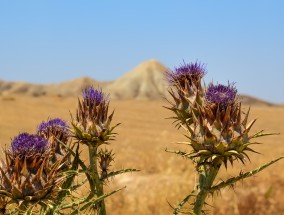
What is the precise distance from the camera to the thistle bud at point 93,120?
4.95 m

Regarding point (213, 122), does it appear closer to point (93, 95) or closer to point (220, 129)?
point (220, 129)

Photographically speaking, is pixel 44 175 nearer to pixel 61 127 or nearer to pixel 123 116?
pixel 61 127

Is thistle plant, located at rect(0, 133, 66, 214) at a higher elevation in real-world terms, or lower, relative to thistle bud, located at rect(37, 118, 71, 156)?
lower

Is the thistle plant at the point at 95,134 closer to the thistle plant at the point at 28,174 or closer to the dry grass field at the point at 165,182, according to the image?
the dry grass field at the point at 165,182

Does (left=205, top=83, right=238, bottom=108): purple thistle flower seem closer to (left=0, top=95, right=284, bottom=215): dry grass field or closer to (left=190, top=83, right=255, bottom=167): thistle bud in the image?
(left=190, top=83, right=255, bottom=167): thistle bud

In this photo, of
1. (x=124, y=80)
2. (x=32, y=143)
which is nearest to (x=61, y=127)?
(x=32, y=143)

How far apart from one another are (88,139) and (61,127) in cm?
33

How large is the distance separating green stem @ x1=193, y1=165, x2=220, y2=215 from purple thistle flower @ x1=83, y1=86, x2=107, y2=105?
1369mm

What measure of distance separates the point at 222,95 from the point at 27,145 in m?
1.82

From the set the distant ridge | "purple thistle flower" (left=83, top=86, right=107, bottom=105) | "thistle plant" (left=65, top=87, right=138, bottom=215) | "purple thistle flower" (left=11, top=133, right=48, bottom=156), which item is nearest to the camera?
"purple thistle flower" (left=11, top=133, right=48, bottom=156)

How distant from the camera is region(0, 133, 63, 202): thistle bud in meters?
4.15

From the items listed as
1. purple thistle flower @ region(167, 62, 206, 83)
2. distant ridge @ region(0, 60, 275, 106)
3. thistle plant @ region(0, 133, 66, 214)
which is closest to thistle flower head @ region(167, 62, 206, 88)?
purple thistle flower @ region(167, 62, 206, 83)

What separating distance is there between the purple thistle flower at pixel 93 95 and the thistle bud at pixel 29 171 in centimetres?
92

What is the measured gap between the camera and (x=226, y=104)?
4727mm
